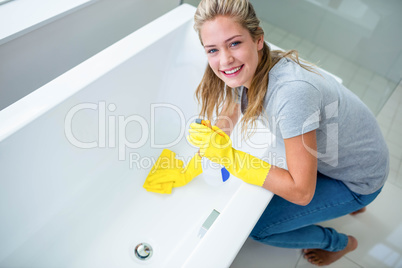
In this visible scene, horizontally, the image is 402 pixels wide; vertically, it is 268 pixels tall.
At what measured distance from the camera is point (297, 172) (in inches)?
38.9

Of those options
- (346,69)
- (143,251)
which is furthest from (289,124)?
(346,69)

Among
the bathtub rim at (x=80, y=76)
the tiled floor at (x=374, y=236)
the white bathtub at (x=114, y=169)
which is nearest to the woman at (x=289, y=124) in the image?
the white bathtub at (x=114, y=169)

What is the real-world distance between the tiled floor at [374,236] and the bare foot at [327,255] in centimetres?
4

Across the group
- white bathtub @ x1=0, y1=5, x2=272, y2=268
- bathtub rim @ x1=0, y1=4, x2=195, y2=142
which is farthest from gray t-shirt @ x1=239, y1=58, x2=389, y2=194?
bathtub rim @ x1=0, y1=4, x2=195, y2=142

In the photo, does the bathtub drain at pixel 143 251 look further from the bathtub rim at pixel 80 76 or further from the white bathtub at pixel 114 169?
the bathtub rim at pixel 80 76

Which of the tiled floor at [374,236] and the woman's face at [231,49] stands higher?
the woman's face at [231,49]

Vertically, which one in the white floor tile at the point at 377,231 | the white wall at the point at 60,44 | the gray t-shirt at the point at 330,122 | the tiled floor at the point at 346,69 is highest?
the tiled floor at the point at 346,69

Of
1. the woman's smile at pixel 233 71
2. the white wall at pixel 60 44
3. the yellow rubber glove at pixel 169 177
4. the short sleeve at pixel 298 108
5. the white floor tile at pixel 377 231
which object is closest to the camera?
the short sleeve at pixel 298 108

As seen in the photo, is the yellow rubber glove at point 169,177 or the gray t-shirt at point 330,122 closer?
the gray t-shirt at point 330,122

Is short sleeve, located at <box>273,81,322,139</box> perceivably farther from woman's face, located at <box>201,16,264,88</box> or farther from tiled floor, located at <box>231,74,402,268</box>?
tiled floor, located at <box>231,74,402,268</box>

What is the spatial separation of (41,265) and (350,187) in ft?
3.70

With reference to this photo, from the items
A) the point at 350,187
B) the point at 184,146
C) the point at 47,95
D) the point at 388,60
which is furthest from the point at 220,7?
the point at 388,60

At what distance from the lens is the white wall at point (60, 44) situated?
4.45 feet

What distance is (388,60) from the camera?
1.64m
